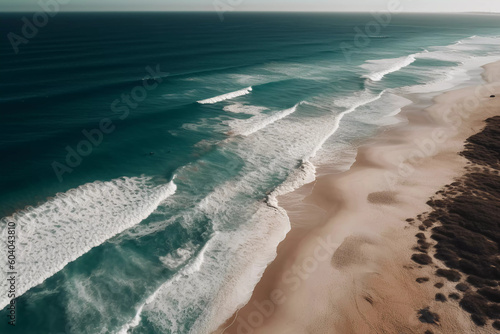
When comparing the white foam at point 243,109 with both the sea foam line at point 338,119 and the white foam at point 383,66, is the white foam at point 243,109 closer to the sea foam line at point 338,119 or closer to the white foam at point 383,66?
the sea foam line at point 338,119

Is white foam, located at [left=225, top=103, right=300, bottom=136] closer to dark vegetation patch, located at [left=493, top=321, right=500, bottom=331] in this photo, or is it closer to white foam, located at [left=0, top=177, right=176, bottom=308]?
white foam, located at [left=0, top=177, right=176, bottom=308]

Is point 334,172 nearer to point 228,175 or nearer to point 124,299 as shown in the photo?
point 228,175

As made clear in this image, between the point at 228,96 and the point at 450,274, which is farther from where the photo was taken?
the point at 228,96

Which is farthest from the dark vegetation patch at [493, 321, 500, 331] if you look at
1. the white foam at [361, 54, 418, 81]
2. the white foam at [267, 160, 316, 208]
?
the white foam at [361, 54, 418, 81]

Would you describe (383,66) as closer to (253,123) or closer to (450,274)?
A: (253,123)

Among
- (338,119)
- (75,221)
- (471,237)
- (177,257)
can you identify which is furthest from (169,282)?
(338,119)

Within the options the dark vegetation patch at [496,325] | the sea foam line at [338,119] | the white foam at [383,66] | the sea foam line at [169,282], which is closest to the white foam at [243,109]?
the sea foam line at [338,119]
